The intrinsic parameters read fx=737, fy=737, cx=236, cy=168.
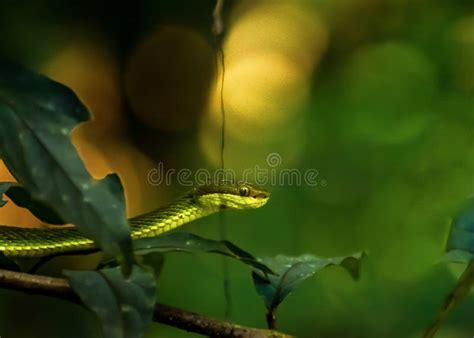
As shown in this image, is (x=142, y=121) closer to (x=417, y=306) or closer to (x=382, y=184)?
(x=382, y=184)

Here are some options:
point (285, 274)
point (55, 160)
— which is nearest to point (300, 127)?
point (285, 274)

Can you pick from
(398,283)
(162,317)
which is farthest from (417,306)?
(162,317)

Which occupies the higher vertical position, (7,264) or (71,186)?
(71,186)

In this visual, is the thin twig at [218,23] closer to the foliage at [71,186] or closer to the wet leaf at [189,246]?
the wet leaf at [189,246]

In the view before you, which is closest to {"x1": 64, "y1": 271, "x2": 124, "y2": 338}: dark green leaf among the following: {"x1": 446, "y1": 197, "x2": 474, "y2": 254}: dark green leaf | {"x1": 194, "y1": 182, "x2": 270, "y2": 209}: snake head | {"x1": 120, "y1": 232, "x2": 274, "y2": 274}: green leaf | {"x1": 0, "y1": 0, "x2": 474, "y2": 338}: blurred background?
{"x1": 120, "y1": 232, "x2": 274, "y2": 274}: green leaf

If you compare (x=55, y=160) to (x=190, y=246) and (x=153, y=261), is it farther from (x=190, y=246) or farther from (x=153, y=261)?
(x=153, y=261)

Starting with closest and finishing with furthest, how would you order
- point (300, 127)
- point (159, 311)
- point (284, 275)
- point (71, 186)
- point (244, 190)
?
point (71, 186)
point (159, 311)
point (284, 275)
point (244, 190)
point (300, 127)
